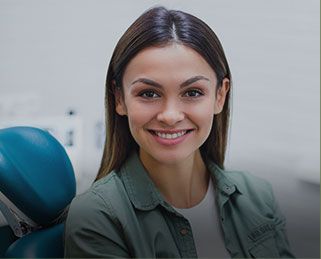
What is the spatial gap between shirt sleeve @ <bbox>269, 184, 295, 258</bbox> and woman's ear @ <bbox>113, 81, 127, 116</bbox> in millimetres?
459

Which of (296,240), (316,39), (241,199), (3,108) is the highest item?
(316,39)

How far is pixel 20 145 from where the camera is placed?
1.14 m

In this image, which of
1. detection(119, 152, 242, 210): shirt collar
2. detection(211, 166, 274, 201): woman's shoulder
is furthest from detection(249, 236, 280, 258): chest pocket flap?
detection(119, 152, 242, 210): shirt collar

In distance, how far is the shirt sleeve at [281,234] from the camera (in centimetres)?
127

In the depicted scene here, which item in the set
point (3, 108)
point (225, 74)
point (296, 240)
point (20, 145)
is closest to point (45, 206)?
point (20, 145)

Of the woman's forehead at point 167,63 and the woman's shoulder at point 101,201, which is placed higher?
the woman's forehead at point 167,63

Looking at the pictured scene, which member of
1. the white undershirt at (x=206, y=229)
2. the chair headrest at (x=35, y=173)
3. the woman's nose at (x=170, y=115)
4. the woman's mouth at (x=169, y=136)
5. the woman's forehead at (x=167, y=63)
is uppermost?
the woman's forehead at (x=167, y=63)

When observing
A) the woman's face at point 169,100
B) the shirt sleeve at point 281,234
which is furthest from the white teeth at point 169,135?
the shirt sleeve at point 281,234

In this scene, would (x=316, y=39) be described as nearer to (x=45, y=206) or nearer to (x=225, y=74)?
(x=225, y=74)

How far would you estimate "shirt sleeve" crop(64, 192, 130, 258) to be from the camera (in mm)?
1124

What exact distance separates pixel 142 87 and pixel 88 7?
276 mm

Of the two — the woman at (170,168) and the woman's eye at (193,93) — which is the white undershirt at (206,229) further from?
the woman's eye at (193,93)

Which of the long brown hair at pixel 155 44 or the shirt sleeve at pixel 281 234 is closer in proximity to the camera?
the long brown hair at pixel 155 44

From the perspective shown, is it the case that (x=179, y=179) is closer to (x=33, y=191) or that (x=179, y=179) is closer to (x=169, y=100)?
(x=169, y=100)
